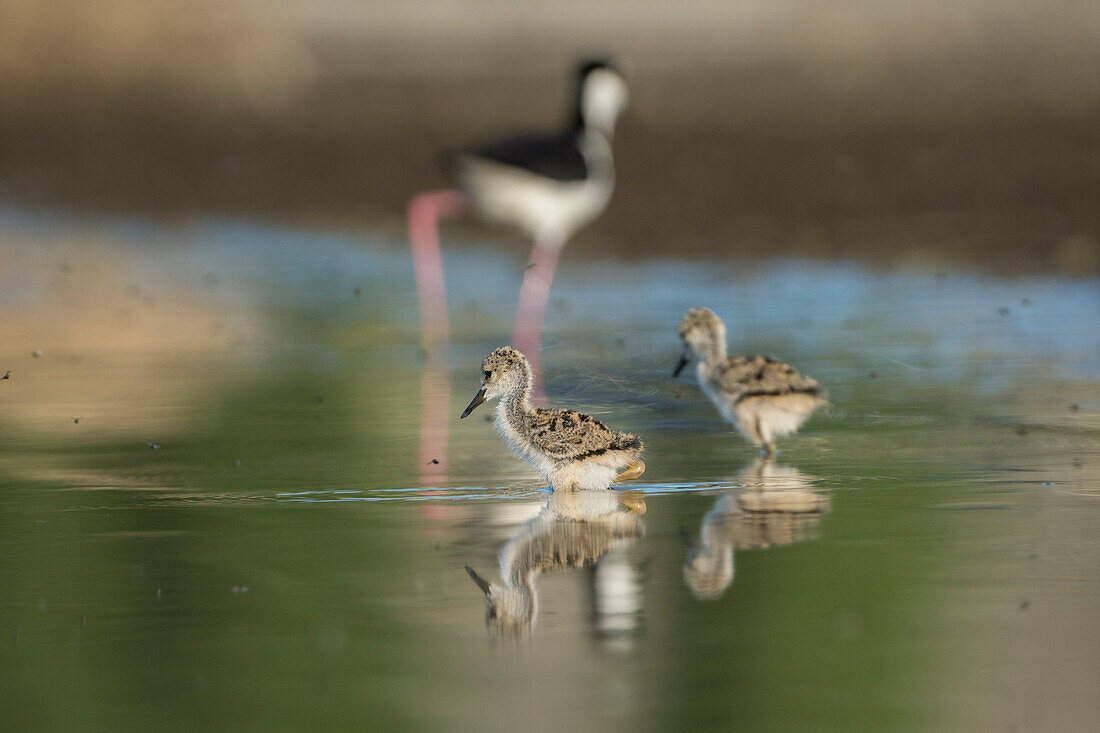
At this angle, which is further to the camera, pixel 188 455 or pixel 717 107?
pixel 717 107

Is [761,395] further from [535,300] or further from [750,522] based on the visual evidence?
[535,300]

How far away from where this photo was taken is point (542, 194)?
48.1 feet

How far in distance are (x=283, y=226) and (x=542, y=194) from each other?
12.5 ft

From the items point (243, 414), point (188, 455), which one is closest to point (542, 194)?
point (243, 414)

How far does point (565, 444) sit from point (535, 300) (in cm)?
558

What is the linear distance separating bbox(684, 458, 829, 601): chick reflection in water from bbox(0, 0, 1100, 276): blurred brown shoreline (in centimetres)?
722

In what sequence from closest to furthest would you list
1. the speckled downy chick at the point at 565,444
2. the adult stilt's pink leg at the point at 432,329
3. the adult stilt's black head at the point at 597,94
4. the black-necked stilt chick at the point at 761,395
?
the speckled downy chick at the point at 565,444, the adult stilt's pink leg at the point at 432,329, the black-necked stilt chick at the point at 761,395, the adult stilt's black head at the point at 597,94

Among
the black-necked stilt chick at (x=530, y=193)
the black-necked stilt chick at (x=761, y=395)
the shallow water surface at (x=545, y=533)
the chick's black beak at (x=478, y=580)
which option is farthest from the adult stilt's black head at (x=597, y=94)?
the chick's black beak at (x=478, y=580)

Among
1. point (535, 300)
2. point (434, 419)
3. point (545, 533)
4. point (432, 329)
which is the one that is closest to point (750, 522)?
point (545, 533)

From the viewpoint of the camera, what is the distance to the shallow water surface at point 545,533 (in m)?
5.07

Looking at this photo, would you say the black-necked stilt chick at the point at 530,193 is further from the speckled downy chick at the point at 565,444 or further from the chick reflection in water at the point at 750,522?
the chick reflection in water at the point at 750,522

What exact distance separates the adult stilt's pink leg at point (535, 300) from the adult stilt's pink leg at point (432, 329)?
0.50 meters

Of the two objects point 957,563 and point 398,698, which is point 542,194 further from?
point 398,698

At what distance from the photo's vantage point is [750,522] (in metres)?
6.97
